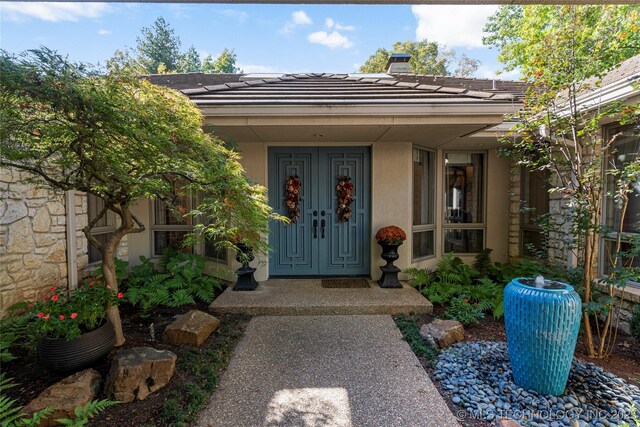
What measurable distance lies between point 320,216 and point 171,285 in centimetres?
246

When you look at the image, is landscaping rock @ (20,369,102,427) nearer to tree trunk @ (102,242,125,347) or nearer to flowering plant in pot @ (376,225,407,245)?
tree trunk @ (102,242,125,347)

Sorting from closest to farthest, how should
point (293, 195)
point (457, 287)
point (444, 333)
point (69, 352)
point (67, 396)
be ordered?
1. point (67, 396)
2. point (69, 352)
3. point (444, 333)
4. point (457, 287)
5. point (293, 195)

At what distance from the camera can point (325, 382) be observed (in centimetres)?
247

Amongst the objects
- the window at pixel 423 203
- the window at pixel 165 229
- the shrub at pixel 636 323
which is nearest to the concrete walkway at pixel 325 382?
the window at pixel 423 203

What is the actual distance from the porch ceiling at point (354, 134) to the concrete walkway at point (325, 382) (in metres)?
2.56

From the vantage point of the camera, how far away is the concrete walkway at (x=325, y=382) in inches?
81.4

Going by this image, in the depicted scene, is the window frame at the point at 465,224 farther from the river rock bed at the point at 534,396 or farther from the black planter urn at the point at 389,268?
the river rock bed at the point at 534,396

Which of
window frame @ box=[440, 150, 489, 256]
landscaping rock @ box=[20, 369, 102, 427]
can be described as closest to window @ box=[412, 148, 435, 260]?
window frame @ box=[440, 150, 489, 256]

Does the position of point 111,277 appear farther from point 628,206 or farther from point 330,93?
point 628,206

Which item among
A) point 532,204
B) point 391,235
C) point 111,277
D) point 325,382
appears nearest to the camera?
point 325,382

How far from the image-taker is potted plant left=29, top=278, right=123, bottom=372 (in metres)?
2.34

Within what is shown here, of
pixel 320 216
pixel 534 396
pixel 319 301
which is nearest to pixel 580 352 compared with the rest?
pixel 534 396

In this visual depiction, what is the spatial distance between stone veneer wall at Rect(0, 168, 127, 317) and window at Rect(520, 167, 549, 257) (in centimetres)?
679

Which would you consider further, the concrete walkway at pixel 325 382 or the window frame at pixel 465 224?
the window frame at pixel 465 224
